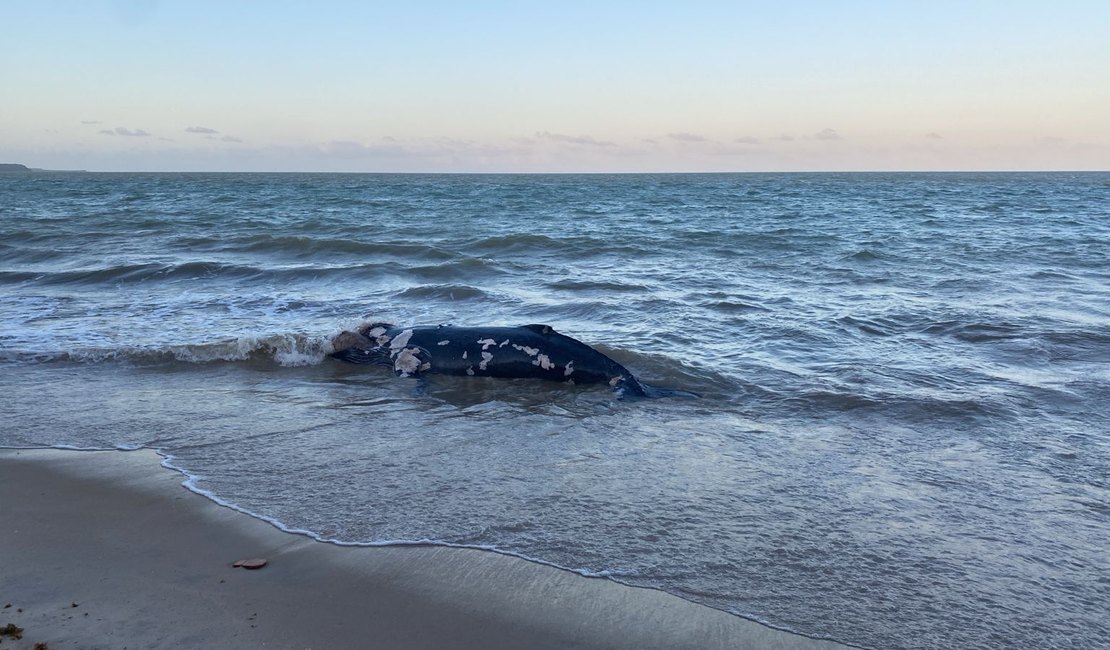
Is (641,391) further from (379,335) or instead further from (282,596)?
(282,596)

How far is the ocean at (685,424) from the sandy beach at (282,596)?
0.59ft

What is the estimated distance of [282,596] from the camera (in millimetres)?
3721

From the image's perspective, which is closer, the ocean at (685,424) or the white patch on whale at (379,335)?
the ocean at (685,424)

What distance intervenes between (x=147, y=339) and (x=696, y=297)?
7.10 meters

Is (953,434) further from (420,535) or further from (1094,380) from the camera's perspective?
(420,535)

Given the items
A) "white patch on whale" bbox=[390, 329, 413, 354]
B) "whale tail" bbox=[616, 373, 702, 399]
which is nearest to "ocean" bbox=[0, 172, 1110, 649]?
"whale tail" bbox=[616, 373, 702, 399]

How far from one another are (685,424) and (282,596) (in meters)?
3.41

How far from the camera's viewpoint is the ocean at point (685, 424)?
4031 mm

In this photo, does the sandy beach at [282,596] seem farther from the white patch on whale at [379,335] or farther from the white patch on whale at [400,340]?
the white patch on whale at [379,335]

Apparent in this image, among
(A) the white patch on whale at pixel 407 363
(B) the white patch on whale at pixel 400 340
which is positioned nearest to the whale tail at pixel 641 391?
(A) the white patch on whale at pixel 407 363

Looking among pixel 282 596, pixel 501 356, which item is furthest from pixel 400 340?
pixel 282 596

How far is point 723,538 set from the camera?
4324 millimetres

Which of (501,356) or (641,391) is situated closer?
(641,391)

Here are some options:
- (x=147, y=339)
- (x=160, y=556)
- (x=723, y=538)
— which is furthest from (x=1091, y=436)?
(x=147, y=339)
